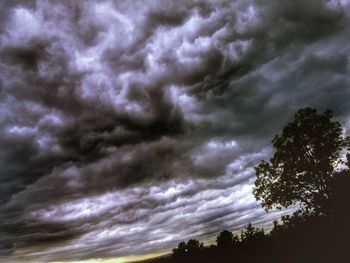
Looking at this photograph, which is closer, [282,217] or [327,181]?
[327,181]

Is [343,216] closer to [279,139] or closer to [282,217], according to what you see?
[282,217]

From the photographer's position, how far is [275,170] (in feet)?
141

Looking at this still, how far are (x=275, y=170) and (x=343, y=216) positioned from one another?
9.54 metres

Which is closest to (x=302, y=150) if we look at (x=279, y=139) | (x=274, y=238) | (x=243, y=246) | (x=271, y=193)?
(x=279, y=139)

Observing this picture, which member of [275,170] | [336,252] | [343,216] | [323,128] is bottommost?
[336,252]

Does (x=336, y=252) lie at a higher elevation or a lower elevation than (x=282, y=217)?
lower

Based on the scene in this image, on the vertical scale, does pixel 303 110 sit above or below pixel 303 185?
above

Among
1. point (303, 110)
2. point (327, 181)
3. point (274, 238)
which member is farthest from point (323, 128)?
point (274, 238)

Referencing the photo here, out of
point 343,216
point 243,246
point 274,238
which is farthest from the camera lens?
point 243,246

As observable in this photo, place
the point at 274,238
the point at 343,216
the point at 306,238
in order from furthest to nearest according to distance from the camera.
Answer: the point at 274,238
the point at 306,238
the point at 343,216

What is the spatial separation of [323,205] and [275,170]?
23.4 feet

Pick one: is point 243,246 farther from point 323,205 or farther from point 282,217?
point 323,205

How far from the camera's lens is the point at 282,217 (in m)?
45.9

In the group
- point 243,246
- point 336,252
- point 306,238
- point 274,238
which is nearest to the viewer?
point 336,252
